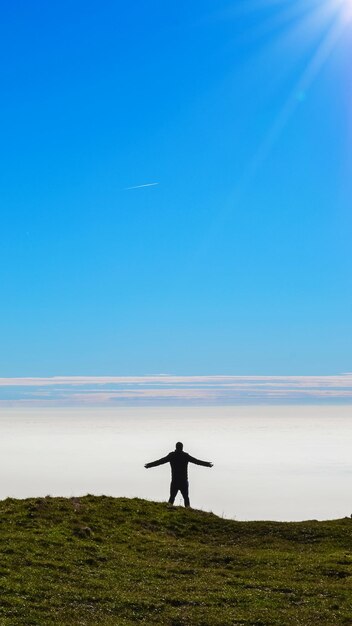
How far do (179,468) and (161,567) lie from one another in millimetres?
12087

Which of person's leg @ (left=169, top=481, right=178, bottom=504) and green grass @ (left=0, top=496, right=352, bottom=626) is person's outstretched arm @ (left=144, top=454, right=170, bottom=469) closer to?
person's leg @ (left=169, top=481, right=178, bottom=504)

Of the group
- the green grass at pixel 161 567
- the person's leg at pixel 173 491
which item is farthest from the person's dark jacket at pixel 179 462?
the green grass at pixel 161 567

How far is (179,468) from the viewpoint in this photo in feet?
117

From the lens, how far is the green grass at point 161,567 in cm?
1847

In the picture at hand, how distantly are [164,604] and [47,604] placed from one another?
338 centimetres

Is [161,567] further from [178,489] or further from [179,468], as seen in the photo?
[178,489]

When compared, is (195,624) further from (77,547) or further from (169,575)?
Answer: (77,547)

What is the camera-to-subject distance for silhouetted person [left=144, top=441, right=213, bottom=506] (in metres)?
35.7

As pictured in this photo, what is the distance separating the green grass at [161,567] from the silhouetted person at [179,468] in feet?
6.47

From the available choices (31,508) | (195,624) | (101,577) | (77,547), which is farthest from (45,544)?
(195,624)

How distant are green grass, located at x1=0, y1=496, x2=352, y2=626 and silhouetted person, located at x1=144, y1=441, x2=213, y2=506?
1.97 meters

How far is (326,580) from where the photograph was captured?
22812 mm

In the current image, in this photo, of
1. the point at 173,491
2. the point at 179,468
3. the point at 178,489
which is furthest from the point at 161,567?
the point at 178,489

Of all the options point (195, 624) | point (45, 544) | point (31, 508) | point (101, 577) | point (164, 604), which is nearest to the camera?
point (195, 624)
